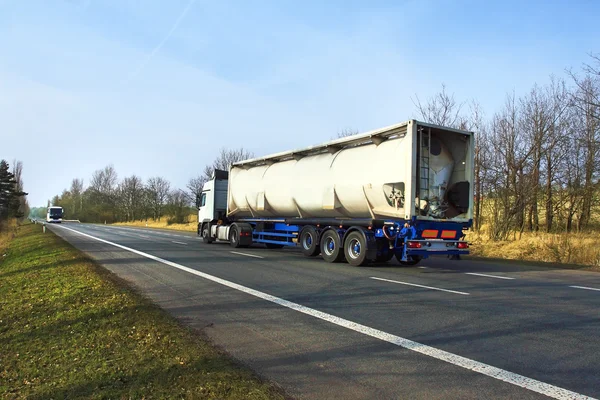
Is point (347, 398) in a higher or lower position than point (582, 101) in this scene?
lower

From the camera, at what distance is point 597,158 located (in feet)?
78.3

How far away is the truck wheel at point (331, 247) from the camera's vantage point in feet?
47.9

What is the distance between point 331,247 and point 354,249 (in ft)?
3.89

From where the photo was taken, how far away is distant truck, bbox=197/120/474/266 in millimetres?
12492

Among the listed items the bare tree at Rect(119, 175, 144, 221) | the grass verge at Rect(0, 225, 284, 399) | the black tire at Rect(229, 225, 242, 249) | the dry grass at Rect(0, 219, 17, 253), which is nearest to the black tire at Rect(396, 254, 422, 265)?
the black tire at Rect(229, 225, 242, 249)

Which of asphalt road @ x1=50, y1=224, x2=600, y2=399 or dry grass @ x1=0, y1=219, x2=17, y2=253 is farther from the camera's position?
dry grass @ x1=0, y1=219, x2=17, y2=253

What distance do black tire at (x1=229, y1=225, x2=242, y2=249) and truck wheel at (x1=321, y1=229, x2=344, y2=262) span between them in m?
6.18

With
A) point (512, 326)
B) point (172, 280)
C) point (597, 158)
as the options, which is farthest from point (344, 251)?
point (597, 158)

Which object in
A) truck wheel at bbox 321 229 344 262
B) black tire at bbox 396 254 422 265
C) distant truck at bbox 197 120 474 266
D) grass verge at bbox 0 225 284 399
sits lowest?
grass verge at bbox 0 225 284 399

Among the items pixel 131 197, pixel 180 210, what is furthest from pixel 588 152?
pixel 131 197

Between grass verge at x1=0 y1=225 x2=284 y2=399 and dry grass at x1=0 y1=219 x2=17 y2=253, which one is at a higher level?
grass verge at x1=0 y1=225 x2=284 y2=399

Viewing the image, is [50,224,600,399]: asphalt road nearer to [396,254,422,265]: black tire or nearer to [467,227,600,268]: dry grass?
[396,254,422,265]: black tire

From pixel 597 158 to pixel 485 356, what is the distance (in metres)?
24.0

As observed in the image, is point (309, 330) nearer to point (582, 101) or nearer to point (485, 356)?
point (485, 356)
